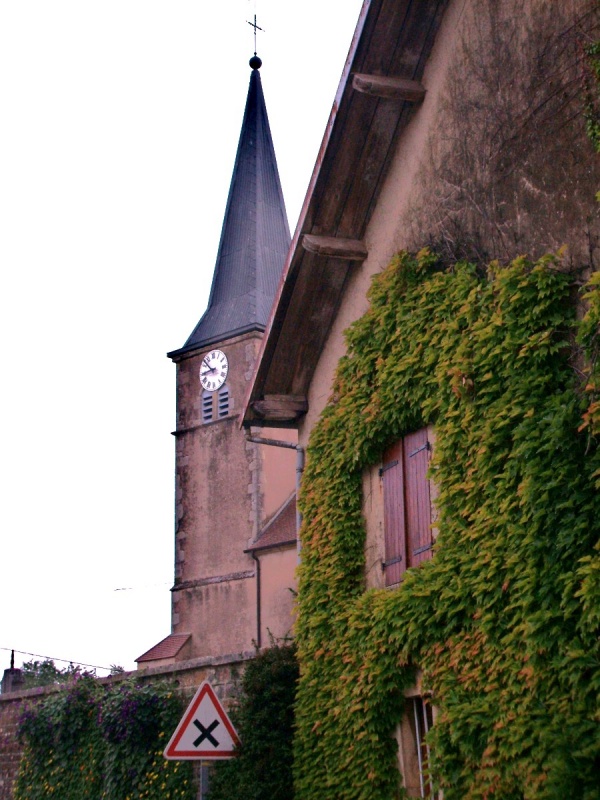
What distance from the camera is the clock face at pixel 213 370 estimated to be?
34.7 meters

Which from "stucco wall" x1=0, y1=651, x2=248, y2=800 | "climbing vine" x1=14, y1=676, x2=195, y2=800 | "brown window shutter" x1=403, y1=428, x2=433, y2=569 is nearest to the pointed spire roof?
"stucco wall" x1=0, y1=651, x2=248, y2=800

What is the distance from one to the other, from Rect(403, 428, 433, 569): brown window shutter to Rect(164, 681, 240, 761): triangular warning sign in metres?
2.24

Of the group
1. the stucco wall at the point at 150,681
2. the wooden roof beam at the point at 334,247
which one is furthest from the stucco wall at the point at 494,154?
the stucco wall at the point at 150,681

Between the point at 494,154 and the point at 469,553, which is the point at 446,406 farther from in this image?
the point at 494,154

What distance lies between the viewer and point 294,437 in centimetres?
3186

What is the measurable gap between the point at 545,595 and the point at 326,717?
3.82 meters

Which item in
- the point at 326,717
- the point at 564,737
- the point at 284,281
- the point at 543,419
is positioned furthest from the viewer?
the point at 284,281

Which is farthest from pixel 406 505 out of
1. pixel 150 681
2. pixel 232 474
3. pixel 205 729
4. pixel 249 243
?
pixel 249 243

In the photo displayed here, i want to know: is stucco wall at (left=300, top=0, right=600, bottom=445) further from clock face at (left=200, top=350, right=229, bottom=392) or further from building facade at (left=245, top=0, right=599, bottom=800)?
clock face at (left=200, top=350, right=229, bottom=392)

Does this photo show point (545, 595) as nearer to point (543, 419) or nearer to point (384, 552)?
point (543, 419)

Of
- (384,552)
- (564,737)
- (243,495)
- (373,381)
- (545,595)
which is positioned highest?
(243,495)

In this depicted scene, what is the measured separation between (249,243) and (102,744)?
25.0 meters

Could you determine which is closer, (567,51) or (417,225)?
(567,51)

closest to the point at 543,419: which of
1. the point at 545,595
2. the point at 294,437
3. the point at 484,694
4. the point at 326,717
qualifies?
the point at 545,595
